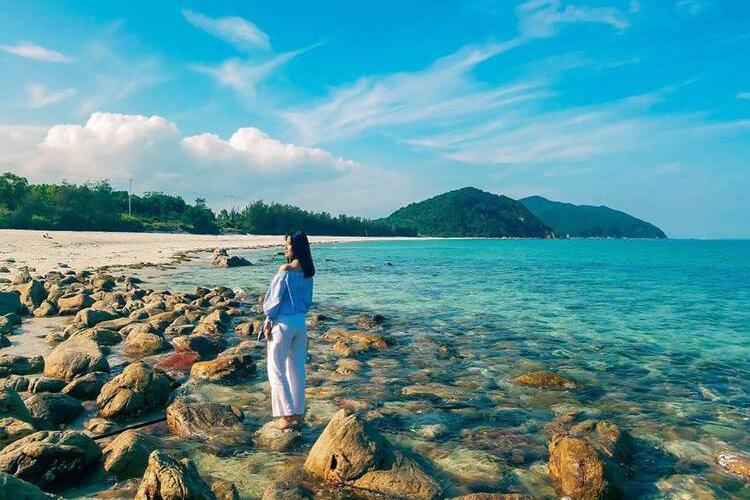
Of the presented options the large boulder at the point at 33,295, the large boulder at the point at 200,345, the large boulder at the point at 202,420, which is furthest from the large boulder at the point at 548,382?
the large boulder at the point at 33,295

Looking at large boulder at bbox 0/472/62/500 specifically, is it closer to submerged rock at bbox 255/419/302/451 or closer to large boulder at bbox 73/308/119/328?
submerged rock at bbox 255/419/302/451

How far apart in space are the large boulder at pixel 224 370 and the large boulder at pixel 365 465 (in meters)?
4.04

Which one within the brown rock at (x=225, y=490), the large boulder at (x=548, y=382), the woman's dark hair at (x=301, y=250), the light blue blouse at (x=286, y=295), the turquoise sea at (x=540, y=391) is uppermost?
the woman's dark hair at (x=301, y=250)

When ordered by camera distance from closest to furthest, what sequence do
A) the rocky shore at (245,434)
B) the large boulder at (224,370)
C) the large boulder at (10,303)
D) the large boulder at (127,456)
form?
1. the rocky shore at (245,434)
2. the large boulder at (127,456)
3. the large boulder at (224,370)
4. the large boulder at (10,303)

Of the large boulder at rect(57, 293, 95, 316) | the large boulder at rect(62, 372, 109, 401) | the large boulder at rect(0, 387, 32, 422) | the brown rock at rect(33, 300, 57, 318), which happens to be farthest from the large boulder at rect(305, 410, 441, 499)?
the brown rock at rect(33, 300, 57, 318)

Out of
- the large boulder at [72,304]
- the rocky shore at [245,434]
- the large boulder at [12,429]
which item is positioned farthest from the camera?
the large boulder at [72,304]

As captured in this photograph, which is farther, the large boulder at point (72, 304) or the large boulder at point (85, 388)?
the large boulder at point (72, 304)

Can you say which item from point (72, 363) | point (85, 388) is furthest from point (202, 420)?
point (72, 363)

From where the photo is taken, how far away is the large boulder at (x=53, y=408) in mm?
6316

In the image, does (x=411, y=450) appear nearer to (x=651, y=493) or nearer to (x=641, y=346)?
(x=651, y=493)

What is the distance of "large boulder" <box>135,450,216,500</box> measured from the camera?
3.98m

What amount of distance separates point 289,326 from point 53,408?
3.51m

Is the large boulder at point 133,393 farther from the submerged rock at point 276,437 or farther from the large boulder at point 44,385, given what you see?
the submerged rock at point 276,437

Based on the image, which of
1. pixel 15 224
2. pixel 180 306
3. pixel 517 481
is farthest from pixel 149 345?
pixel 15 224
